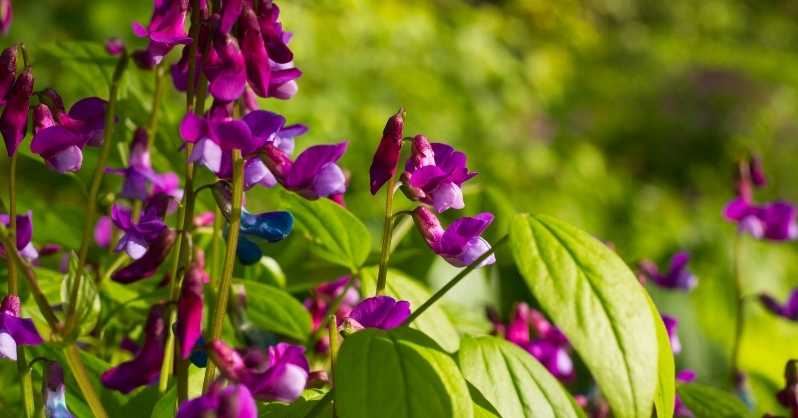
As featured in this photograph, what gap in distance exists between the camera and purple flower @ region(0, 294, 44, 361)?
108 centimetres

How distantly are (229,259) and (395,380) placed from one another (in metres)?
0.21

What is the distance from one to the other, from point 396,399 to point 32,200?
1013mm

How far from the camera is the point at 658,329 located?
1.15 metres

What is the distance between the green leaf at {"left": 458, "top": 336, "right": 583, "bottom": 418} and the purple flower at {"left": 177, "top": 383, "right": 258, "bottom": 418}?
1.13 feet

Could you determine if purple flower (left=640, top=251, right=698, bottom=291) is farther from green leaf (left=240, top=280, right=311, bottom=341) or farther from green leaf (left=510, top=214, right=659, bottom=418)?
green leaf (left=510, top=214, right=659, bottom=418)

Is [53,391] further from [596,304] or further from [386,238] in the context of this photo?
[596,304]

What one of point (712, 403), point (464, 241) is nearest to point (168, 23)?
point (464, 241)

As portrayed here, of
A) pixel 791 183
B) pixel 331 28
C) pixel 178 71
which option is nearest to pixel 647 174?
pixel 791 183

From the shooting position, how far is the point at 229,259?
1.06 m

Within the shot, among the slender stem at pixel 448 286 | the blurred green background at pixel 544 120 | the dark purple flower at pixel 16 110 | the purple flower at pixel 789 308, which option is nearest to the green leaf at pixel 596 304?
the slender stem at pixel 448 286

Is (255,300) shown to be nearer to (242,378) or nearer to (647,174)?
(242,378)

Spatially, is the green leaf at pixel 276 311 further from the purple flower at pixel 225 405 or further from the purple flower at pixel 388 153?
the purple flower at pixel 225 405

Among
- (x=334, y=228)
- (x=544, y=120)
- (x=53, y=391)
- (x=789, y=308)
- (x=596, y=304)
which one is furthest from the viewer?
(x=544, y=120)

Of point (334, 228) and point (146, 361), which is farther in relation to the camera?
point (334, 228)
